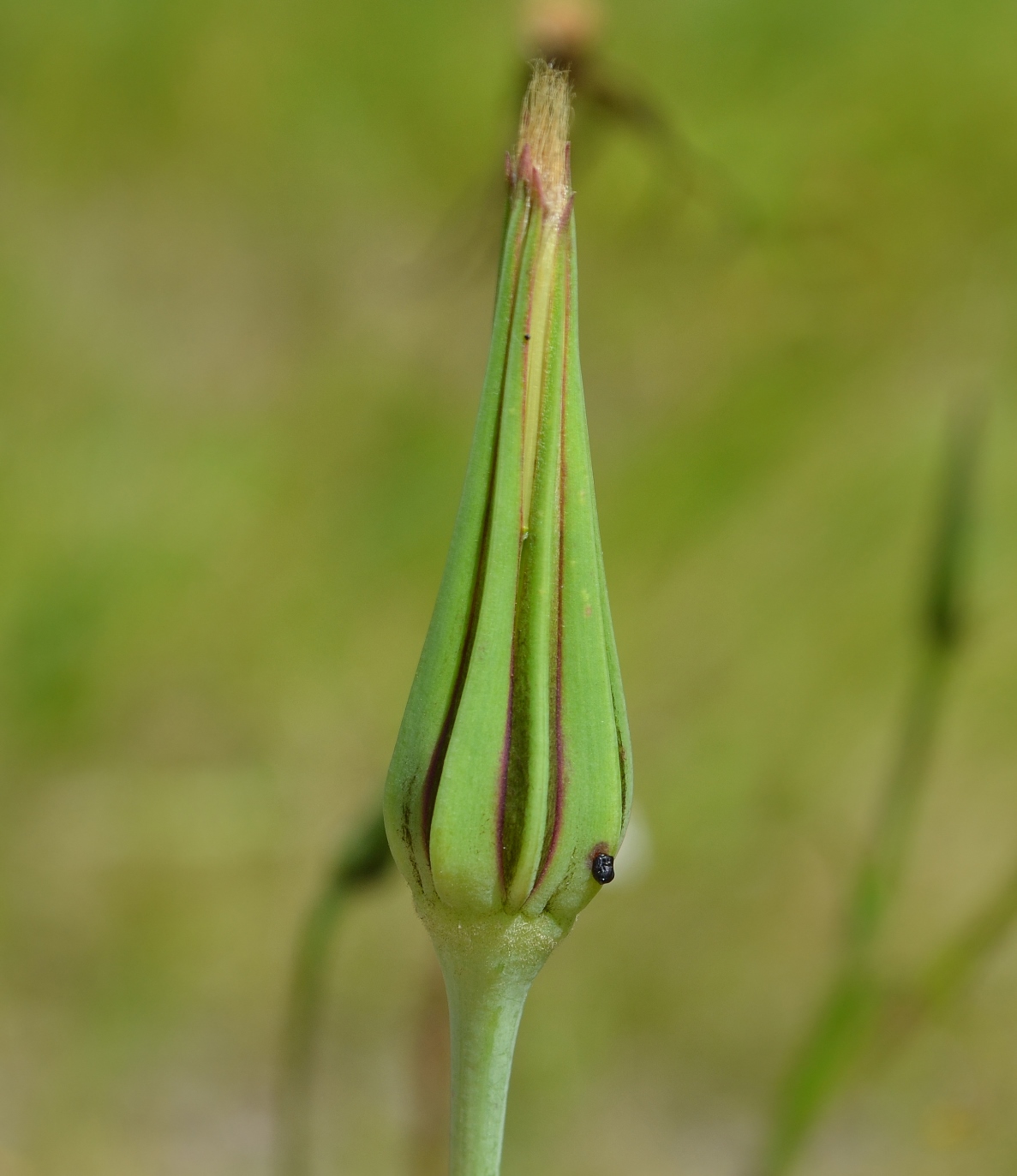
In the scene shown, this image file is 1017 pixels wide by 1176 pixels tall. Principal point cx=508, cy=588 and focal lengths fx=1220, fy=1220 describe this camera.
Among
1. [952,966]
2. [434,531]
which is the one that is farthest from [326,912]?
[434,531]

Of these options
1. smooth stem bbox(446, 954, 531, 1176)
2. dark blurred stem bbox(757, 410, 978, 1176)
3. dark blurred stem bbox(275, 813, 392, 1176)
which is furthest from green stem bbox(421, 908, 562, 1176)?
dark blurred stem bbox(757, 410, 978, 1176)

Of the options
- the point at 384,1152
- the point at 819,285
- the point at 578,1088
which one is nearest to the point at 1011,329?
the point at 819,285

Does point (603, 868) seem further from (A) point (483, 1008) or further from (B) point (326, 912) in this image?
(B) point (326, 912)

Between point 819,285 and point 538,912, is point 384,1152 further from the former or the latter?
point 819,285

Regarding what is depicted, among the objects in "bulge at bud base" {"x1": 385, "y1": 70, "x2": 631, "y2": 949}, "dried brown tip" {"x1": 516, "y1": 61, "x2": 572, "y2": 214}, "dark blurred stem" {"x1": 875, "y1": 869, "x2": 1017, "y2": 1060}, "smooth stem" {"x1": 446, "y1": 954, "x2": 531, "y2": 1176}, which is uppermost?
"dried brown tip" {"x1": 516, "y1": 61, "x2": 572, "y2": 214}

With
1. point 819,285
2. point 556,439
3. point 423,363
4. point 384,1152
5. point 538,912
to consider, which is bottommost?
point 384,1152

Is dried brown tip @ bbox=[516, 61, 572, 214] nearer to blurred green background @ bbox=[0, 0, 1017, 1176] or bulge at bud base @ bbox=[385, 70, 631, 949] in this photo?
bulge at bud base @ bbox=[385, 70, 631, 949]

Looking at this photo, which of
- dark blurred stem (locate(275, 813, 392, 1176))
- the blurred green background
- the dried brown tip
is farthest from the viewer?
the blurred green background

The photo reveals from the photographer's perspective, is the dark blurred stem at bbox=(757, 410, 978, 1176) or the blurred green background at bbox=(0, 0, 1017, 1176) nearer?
the dark blurred stem at bbox=(757, 410, 978, 1176)
